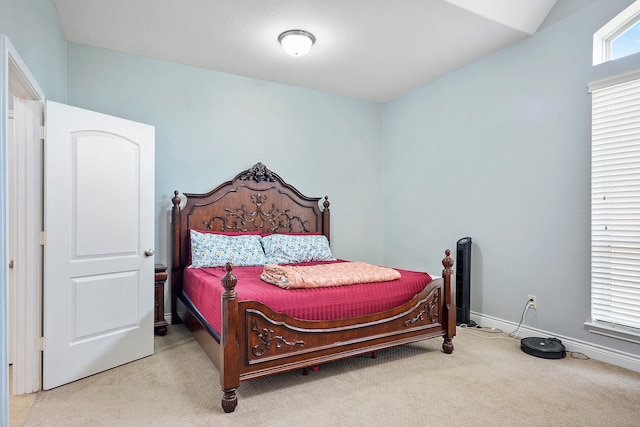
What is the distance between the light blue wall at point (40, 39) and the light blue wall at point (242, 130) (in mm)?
362

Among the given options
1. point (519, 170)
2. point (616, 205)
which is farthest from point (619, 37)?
point (616, 205)

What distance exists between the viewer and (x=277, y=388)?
2.38 meters

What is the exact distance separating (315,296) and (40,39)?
250cm

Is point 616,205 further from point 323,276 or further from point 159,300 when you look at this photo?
point 159,300

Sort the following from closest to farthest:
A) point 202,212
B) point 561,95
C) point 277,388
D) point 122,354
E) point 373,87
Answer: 1. point 277,388
2. point 122,354
3. point 561,95
4. point 202,212
5. point 373,87

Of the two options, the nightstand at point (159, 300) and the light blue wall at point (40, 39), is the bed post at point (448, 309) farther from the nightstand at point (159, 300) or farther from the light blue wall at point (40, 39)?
the light blue wall at point (40, 39)

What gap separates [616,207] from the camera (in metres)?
2.76

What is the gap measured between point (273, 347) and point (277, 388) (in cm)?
34

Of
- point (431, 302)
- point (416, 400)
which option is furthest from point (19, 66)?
point (431, 302)

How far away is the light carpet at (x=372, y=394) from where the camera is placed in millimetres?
2008

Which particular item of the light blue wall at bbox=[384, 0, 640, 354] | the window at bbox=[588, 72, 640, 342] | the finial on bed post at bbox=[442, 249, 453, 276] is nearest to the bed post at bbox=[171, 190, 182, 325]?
the finial on bed post at bbox=[442, 249, 453, 276]

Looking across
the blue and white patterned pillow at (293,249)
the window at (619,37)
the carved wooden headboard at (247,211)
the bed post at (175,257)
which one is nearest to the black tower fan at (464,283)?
the blue and white patterned pillow at (293,249)

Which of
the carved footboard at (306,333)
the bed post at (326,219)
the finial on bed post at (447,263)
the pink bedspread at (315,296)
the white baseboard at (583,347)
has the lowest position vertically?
the white baseboard at (583,347)

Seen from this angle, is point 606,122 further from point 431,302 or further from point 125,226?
point 125,226
